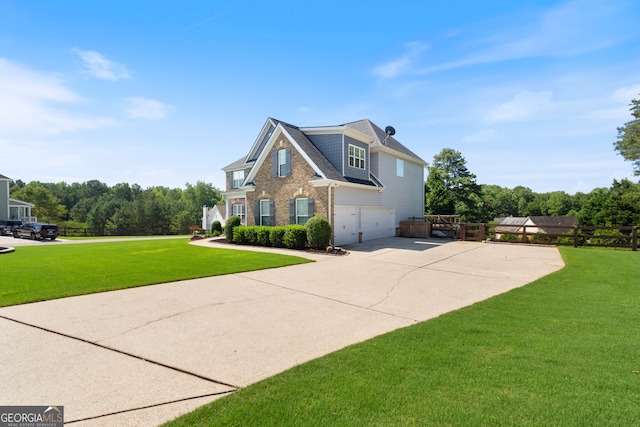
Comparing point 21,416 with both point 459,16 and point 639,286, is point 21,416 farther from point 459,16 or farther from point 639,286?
point 459,16

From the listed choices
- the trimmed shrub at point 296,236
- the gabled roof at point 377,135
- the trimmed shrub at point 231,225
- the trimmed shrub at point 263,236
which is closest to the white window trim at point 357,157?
the gabled roof at point 377,135

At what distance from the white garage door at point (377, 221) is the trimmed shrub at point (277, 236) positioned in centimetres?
555

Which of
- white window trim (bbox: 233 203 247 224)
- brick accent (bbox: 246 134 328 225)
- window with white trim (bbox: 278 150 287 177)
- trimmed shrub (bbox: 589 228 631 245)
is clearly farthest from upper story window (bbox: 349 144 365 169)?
trimmed shrub (bbox: 589 228 631 245)

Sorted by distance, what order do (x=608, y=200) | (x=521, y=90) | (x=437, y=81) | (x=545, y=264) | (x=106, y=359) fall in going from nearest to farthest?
(x=106, y=359)
(x=545, y=264)
(x=521, y=90)
(x=437, y=81)
(x=608, y=200)

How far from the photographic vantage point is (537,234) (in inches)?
755

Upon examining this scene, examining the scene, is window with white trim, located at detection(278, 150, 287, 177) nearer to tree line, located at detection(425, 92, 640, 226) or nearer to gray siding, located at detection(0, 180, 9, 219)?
tree line, located at detection(425, 92, 640, 226)

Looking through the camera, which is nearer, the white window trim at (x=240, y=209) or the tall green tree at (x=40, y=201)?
the white window trim at (x=240, y=209)

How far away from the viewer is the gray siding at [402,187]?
75.4ft

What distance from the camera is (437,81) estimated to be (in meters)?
15.5

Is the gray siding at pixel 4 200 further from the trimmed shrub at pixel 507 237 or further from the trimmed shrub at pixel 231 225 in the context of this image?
the trimmed shrub at pixel 507 237

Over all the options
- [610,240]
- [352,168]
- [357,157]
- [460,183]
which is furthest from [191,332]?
[460,183]

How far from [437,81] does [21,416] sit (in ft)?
58.2

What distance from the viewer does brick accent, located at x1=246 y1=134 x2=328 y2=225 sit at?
18.0 m

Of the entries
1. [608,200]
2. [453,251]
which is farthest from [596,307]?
[608,200]
